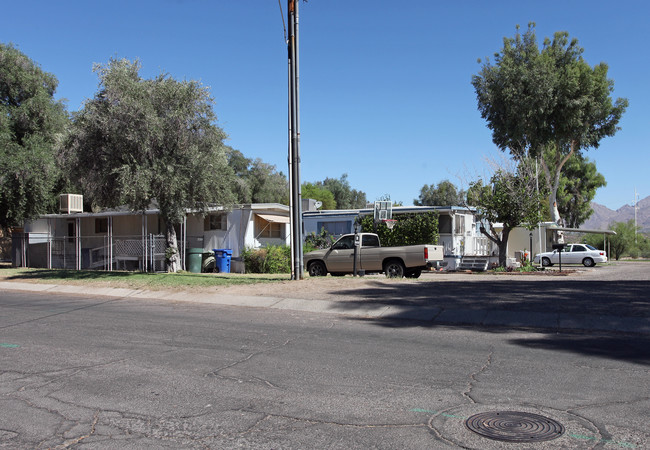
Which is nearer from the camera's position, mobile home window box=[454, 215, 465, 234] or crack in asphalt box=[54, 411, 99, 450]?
crack in asphalt box=[54, 411, 99, 450]

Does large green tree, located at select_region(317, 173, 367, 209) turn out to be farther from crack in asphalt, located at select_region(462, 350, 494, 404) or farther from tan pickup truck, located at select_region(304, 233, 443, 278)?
crack in asphalt, located at select_region(462, 350, 494, 404)

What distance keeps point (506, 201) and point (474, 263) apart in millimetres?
3474

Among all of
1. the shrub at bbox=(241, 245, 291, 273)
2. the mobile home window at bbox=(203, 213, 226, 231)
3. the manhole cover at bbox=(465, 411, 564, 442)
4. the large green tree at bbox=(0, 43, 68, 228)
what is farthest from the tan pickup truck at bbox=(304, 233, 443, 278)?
the large green tree at bbox=(0, 43, 68, 228)

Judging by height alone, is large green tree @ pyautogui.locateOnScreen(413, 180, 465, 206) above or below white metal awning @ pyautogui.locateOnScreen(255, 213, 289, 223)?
above

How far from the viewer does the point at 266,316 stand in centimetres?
1147

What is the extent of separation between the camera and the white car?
34.4 m

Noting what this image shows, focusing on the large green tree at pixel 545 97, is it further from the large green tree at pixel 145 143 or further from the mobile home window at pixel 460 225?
the large green tree at pixel 145 143

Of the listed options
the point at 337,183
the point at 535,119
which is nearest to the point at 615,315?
the point at 535,119

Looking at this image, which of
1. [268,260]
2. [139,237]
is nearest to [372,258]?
[268,260]

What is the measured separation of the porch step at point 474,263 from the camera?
88.6 feet

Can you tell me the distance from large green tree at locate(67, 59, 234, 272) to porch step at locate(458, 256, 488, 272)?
→ 13542 millimetres

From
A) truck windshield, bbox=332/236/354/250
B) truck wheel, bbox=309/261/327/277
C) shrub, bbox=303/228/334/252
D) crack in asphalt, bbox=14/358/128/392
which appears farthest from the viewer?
shrub, bbox=303/228/334/252

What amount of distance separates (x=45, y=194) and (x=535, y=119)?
98.4 ft

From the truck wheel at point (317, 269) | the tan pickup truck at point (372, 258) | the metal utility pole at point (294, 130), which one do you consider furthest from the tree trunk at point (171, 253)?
the metal utility pole at point (294, 130)
